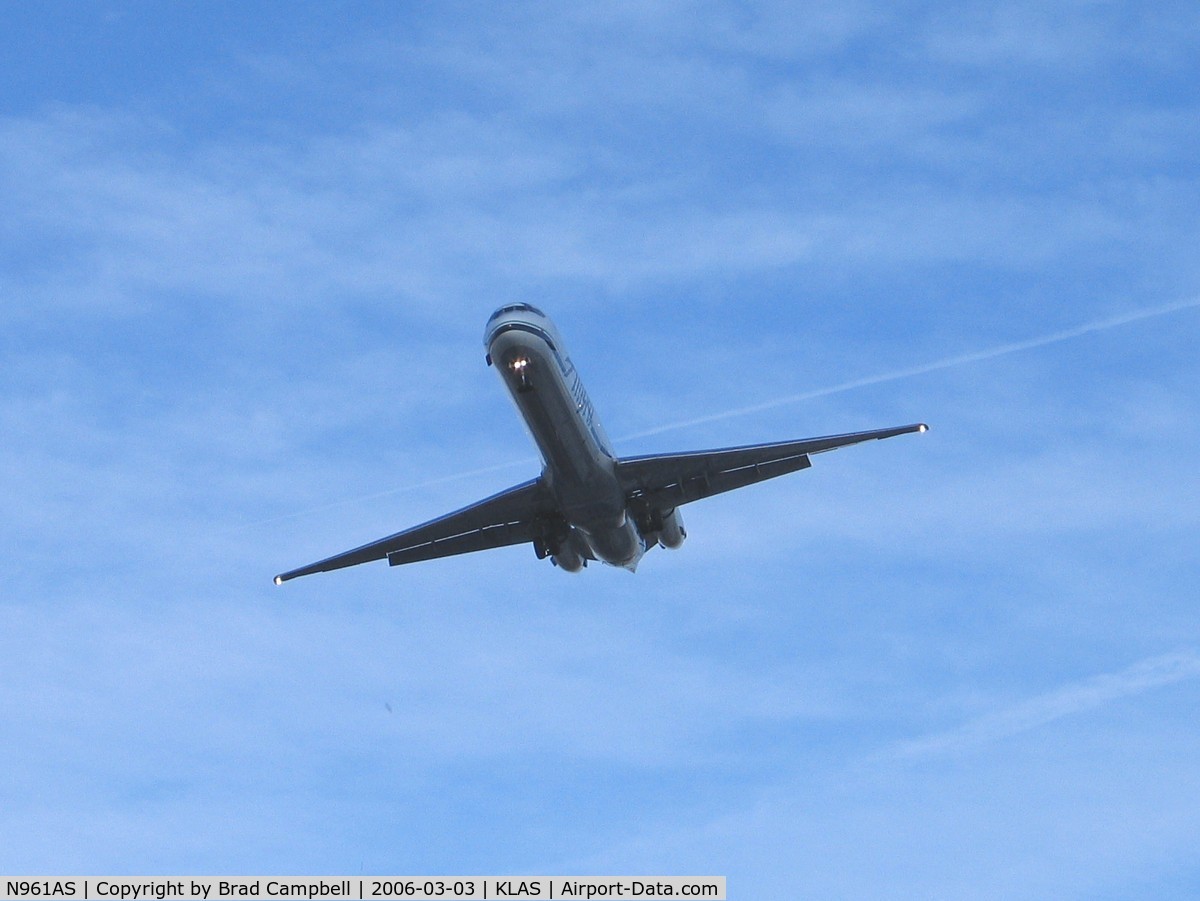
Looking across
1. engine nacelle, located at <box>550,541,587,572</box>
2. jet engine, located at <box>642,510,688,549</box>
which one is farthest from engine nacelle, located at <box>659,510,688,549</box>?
engine nacelle, located at <box>550,541,587,572</box>

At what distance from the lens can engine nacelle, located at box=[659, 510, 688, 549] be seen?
65350mm

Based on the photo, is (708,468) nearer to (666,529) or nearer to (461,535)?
(666,529)

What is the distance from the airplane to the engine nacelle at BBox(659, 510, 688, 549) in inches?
1.5

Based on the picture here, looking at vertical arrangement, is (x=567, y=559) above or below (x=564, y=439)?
below

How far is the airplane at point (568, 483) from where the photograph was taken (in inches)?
2276

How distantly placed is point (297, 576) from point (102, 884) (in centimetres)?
2124

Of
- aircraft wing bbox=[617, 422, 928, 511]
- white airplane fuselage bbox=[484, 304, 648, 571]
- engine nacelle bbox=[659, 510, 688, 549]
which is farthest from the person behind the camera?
engine nacelle bbox=[659, 510, 688, 549]

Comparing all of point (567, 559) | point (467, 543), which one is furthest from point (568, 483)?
point (467, 543)

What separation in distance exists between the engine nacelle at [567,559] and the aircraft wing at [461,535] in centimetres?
149

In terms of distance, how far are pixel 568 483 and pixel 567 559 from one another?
18.5ft

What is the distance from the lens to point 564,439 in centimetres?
5931

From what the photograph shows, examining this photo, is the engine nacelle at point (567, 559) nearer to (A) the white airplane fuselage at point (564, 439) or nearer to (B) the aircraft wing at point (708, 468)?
(A) the white airplane fuselage at point (564, 439)

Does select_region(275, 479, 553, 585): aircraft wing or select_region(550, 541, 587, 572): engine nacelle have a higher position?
select_region(275, 479, 553, 585): aircraft wing

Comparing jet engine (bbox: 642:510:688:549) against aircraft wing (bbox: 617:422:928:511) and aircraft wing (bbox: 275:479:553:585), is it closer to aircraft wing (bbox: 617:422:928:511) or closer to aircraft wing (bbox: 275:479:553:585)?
aircraft wing (bbox: 617:422:928:511)
